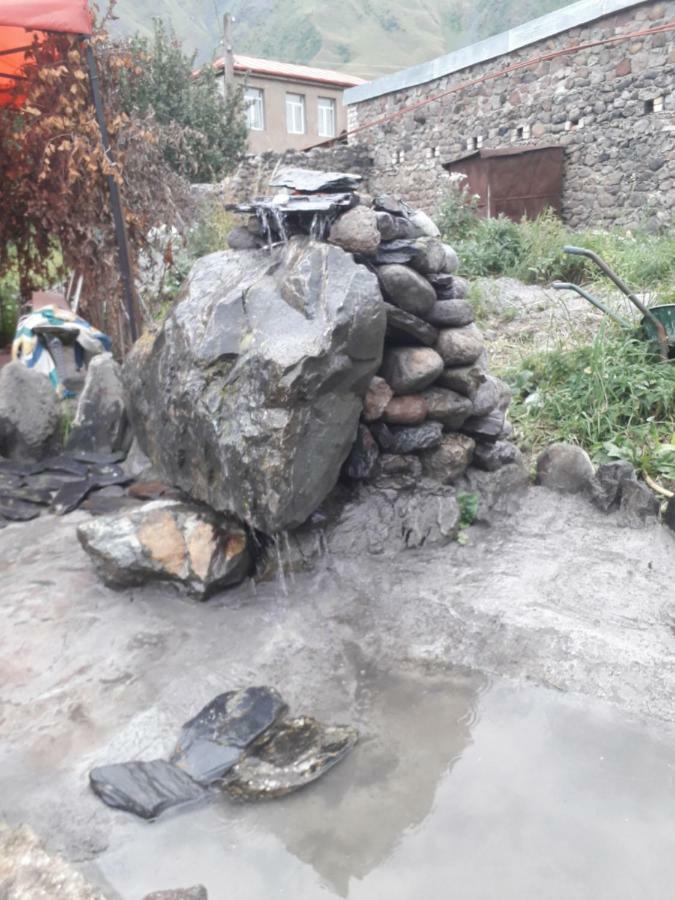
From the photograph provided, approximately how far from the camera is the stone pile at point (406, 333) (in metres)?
3.69

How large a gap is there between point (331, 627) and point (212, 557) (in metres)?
0.67

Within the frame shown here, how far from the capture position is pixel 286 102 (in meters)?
26.7

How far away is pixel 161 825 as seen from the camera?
2.28 meters

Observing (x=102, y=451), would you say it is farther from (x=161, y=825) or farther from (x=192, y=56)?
(x=192, y=56)

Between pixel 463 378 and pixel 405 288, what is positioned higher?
pixel 405 288

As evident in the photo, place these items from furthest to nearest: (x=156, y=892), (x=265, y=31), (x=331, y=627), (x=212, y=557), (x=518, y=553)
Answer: (x=265, y=31), (x=518, y=553), (x=212, y=557), (x=331, y=627), (x=156, y=892)

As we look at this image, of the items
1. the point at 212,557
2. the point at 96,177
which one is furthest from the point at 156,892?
the point at 96,177

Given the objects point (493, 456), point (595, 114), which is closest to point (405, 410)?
point (493, 456)

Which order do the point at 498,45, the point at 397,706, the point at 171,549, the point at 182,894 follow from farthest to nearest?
1. the point at 498,45
2. the point at 171,549
3. the point at 397,706
4. the point at 182,894

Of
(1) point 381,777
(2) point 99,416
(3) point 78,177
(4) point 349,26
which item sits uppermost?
(4) point 349,26

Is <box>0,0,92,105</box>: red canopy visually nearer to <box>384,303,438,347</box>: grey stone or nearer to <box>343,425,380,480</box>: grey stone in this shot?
<box>384,303,438,347</box>: grey stone

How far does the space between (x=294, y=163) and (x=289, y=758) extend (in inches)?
504

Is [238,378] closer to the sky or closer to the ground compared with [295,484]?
closer to the sky

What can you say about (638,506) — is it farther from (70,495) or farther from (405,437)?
(70,495)
